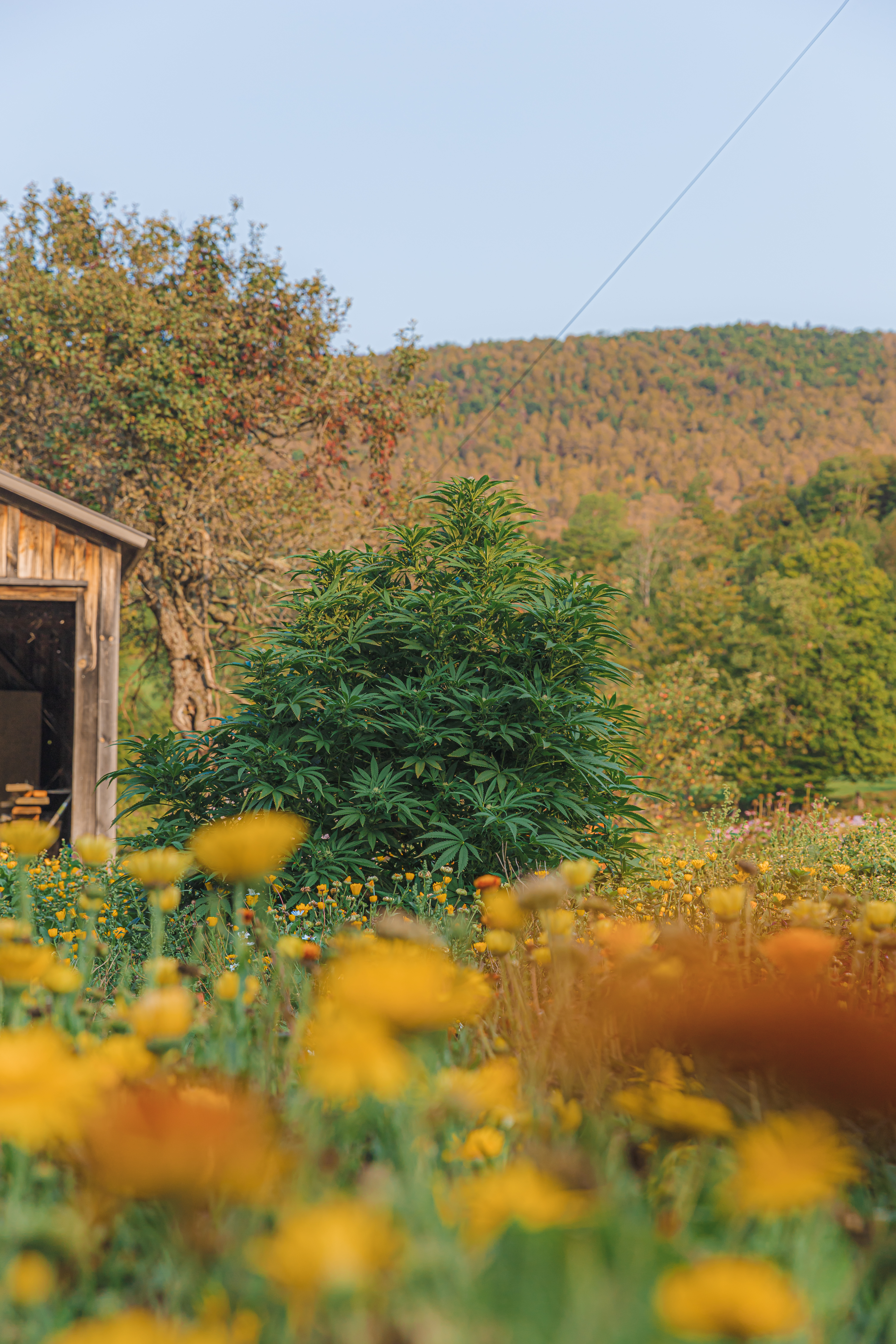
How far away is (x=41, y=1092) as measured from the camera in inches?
35.2

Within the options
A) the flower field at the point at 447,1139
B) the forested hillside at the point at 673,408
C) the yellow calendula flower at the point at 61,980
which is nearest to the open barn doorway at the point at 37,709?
the flower field at the point at 447,1139

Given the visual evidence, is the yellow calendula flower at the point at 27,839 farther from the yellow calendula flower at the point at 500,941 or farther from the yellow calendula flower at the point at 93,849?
the yellow calendula flower at the point at 500,941

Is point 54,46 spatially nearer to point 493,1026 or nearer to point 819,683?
point 819,683

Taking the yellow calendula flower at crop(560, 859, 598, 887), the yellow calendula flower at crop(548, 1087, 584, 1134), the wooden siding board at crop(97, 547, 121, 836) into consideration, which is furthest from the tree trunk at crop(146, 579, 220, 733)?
the yellow calendula flower at crop(548, 1087, 584, 1134)

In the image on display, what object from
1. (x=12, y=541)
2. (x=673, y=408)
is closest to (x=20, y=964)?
(x=12, y=541)

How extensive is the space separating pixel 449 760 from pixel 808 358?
93017 millimetres

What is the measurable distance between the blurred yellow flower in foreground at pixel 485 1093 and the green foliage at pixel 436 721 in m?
2.51

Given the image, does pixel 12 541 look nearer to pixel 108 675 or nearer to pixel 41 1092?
pixel 108 675

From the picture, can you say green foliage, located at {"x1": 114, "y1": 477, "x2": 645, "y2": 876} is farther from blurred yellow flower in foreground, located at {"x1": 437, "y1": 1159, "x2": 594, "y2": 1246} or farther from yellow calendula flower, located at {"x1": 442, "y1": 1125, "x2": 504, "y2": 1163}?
blurred yellow flower in foreground, located at {"x1": 437, "y1": 1159, "x2": 594, "y2": 1246}

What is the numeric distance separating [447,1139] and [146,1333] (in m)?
0.66

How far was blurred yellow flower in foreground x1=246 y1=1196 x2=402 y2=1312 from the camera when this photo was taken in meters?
0.61

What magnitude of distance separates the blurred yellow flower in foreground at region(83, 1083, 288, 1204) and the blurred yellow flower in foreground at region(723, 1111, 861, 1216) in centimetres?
45

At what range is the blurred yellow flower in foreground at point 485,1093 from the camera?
105 cm

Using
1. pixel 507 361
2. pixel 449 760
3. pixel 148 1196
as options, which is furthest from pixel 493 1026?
pixel 507 361
